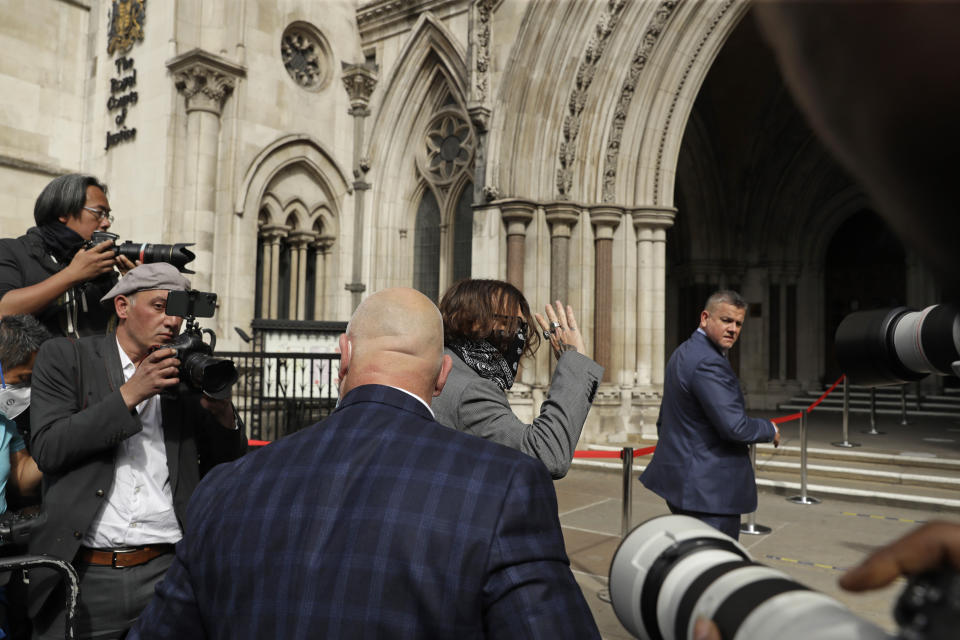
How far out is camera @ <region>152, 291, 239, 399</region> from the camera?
2111 mm

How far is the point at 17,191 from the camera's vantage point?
37.1 ft

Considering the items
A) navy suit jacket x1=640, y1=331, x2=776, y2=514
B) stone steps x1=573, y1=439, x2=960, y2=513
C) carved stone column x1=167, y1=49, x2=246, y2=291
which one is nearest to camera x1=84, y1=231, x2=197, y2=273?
navy suit jacket x1=640, y1=331, x2=776, y2=514

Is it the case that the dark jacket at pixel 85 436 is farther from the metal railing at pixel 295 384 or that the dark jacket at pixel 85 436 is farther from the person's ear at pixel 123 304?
the metal railing at pixel 295 384

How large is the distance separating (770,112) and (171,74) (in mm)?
11070

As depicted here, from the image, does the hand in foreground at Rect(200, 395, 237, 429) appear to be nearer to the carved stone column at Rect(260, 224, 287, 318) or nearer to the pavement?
the pavement

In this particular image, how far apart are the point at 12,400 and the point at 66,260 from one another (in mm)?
602

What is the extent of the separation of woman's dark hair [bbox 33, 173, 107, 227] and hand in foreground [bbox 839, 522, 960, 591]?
294 cm

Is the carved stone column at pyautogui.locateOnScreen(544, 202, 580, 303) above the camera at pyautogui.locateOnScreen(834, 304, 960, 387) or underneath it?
above

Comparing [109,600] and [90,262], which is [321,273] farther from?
[109,600]

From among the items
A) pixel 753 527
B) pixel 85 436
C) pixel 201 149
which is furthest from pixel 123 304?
pixel 201 149

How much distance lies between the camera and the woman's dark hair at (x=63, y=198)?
2719 millimetres

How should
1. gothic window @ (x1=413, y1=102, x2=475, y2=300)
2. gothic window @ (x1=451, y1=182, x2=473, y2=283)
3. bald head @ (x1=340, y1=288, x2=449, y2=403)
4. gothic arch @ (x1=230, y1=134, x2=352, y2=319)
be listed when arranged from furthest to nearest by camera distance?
gothic window @ (x1=451, y1=182, x2=473, y2=283), gothic window @ (x1=413, y1=102, x2=475, y2=300), gothic arch @ (x1=230, y1=134, x2=352, y2=319), bald head @ (x1=340, y1=288, x2=449, y2=403)

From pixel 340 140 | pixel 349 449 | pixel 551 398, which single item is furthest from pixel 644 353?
pixel 349 449

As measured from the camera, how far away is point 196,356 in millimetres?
2168
